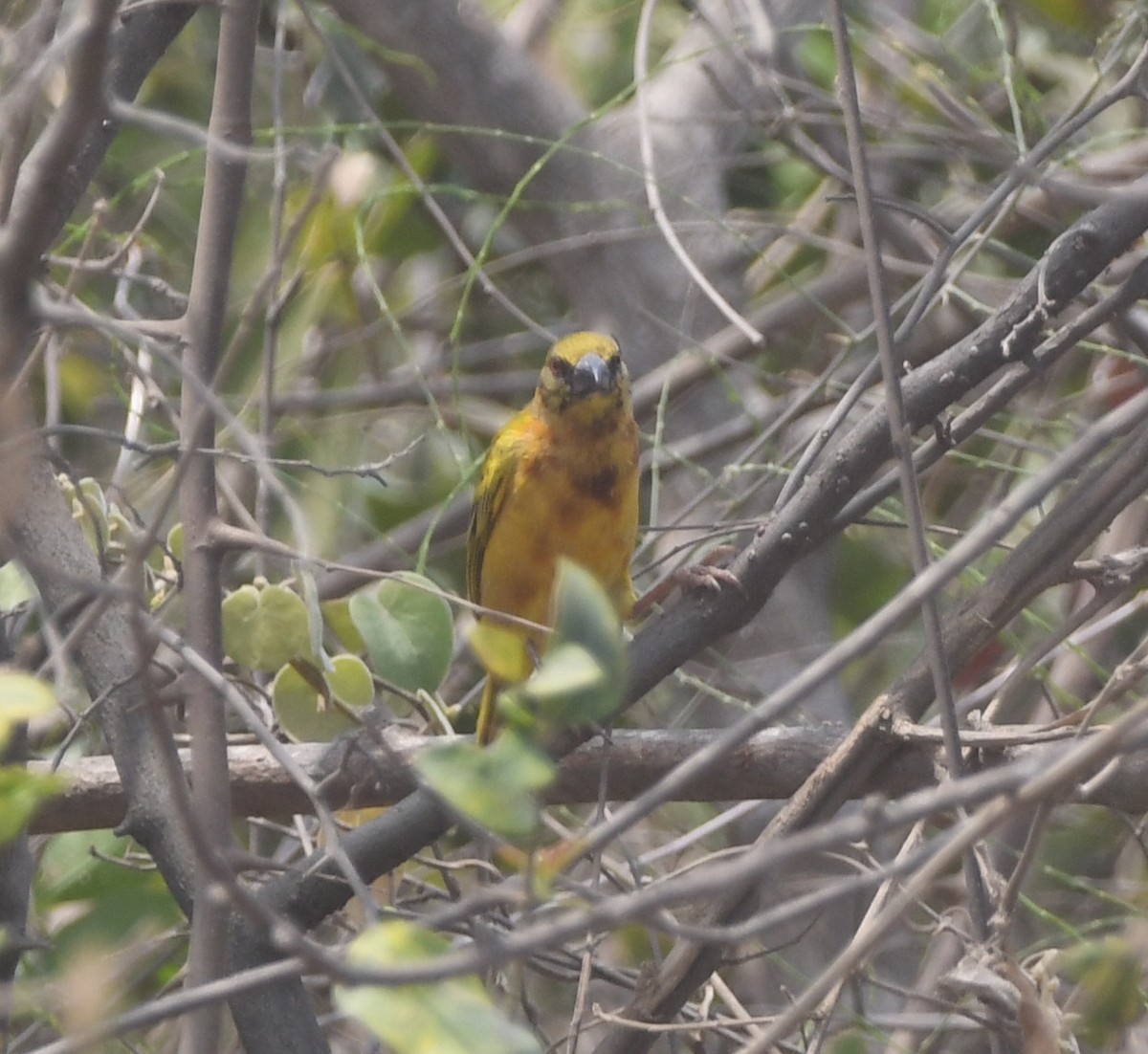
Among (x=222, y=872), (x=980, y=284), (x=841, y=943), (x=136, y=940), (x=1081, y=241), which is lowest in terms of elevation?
(x=841, y=943)

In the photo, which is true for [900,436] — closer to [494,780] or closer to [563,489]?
[494,780]

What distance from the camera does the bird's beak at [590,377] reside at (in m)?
3.47

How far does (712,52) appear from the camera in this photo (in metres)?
4.34

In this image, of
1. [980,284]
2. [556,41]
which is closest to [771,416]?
[980,284]

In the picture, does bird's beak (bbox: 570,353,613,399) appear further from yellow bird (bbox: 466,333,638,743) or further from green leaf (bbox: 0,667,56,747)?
green leaf (bbox: 0,667,56,747)

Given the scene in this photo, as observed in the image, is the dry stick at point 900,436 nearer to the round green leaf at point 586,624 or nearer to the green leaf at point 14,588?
the round green leaf at point 586,624

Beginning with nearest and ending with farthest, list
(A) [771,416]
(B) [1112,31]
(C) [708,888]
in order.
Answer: (C) [708,888] → (B) [1112,31] → (A) [771,416]

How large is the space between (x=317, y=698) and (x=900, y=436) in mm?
1220

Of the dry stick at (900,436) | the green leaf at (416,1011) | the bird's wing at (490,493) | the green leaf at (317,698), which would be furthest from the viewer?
the bird's wing at (490,493)

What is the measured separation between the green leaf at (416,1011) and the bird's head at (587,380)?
2487 millimetres

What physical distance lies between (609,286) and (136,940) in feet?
7.00

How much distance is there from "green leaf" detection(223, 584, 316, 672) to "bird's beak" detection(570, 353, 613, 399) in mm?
1204

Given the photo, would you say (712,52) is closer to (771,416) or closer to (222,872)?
(771,416)

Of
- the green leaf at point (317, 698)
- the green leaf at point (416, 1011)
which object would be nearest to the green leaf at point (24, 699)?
the green leaf at point (416, 1011)
